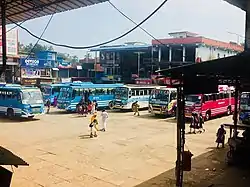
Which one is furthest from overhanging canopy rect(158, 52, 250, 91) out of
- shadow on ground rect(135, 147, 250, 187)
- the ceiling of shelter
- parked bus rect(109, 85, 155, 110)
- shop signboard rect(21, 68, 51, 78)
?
shop signboard rect(21, 68, 51, 78)

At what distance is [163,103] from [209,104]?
338cm

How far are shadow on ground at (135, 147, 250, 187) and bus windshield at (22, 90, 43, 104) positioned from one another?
44.9 ft

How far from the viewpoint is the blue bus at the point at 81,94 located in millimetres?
25156

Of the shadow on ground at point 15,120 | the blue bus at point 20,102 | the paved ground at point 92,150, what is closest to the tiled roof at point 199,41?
the paved ground at point 92,150

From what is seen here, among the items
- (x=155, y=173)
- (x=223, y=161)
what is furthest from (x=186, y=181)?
(x=223, y=161)

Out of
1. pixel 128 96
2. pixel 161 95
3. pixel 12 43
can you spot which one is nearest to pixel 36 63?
pixel 12 43

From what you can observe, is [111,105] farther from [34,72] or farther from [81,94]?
[34,72]

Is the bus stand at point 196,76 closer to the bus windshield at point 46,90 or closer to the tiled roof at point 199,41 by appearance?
the bus windshield at point 46,90

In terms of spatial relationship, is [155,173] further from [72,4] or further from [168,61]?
[168,61]

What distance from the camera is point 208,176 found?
363 inches

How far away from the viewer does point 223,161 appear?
11.0m

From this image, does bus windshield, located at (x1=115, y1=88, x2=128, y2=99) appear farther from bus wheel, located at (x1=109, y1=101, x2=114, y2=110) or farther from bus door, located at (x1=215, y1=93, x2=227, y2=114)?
bus door, located at (x1=215, y1=93, x2=227, y2=114)

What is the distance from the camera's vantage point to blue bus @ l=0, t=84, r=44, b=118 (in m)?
20.9

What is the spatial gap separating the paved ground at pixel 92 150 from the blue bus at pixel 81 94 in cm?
448
